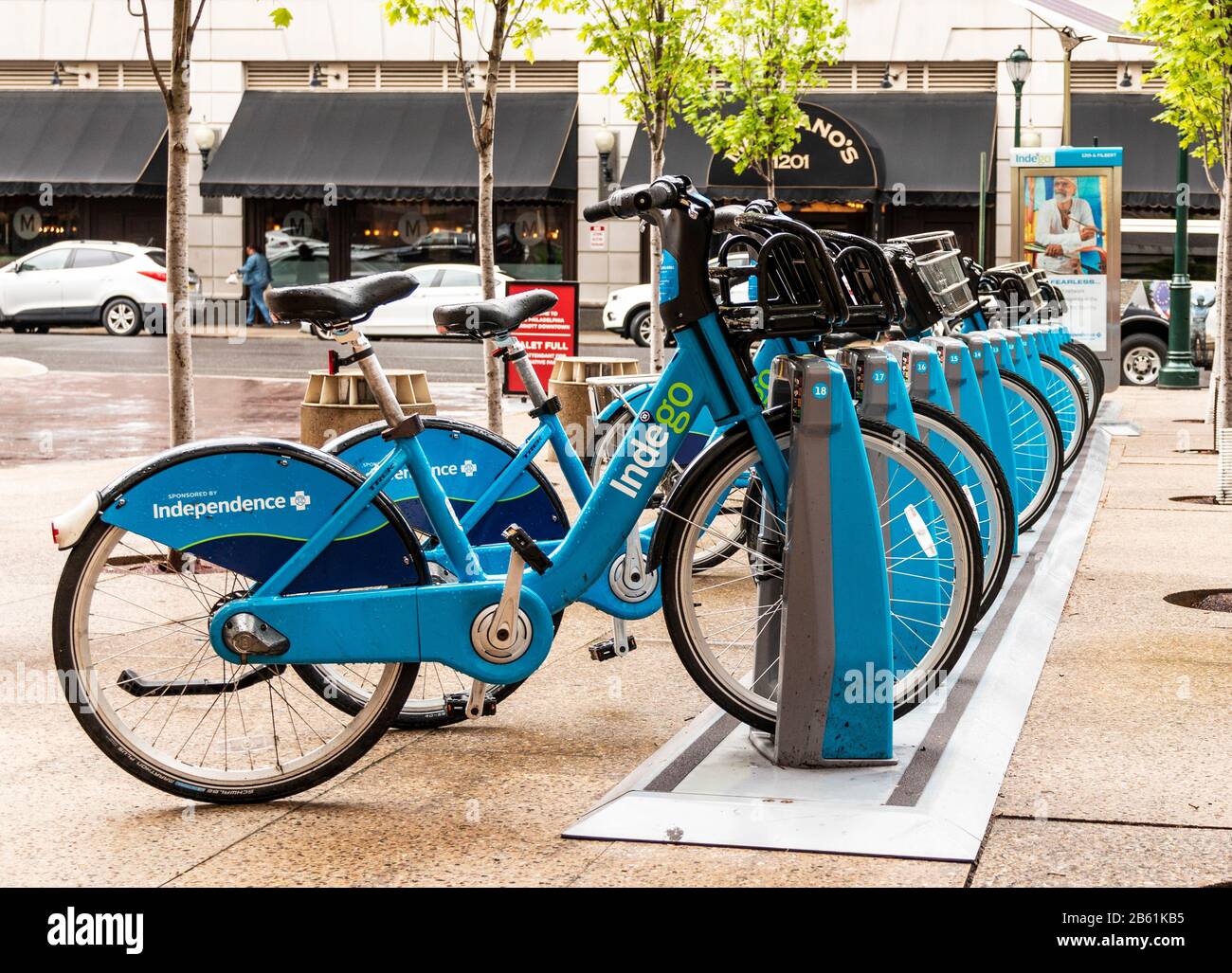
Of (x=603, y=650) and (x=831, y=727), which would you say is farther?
(x=603, y=650)

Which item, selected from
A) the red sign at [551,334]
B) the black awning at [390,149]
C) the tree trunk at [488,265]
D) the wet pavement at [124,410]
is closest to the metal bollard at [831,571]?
the tree trunk at [488,265]

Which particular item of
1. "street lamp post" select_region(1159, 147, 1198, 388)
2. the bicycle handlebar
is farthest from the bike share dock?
"street lamp post" select_region(1159, 147, 1198, 388)

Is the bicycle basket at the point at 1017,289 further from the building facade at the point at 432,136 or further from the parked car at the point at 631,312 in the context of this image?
the building facade at the point at 432,136

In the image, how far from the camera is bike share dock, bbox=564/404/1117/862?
3.81 m

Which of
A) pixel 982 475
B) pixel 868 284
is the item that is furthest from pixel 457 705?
pixel 982 475

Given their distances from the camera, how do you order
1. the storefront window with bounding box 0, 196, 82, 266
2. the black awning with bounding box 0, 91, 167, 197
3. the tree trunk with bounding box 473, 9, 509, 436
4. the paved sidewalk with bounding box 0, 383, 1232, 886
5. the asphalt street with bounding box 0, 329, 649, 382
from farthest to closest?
the storefront window with bounding box 0, 196, 82, 266, the black awning with bounding box 0, 91, 167, 197, the asphalt street with bounding box 0, 329, 649, 382, the tree trunk with bounding box 473, 9, 509, 436, the paved sidewalk with bounding box 0, 383, 1232, 886

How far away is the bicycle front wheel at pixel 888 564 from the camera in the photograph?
4363 millimetres

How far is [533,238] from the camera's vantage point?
32781 millimetres

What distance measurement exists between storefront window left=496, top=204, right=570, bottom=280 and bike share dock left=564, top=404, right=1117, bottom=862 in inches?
1091

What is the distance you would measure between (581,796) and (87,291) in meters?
26.6

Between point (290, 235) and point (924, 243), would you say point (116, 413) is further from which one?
point (290, 235)

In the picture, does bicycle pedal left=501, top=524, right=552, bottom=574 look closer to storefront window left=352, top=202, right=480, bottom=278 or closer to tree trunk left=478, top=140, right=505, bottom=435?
tree trunk left=478, top=140, right=505, bottom=435
